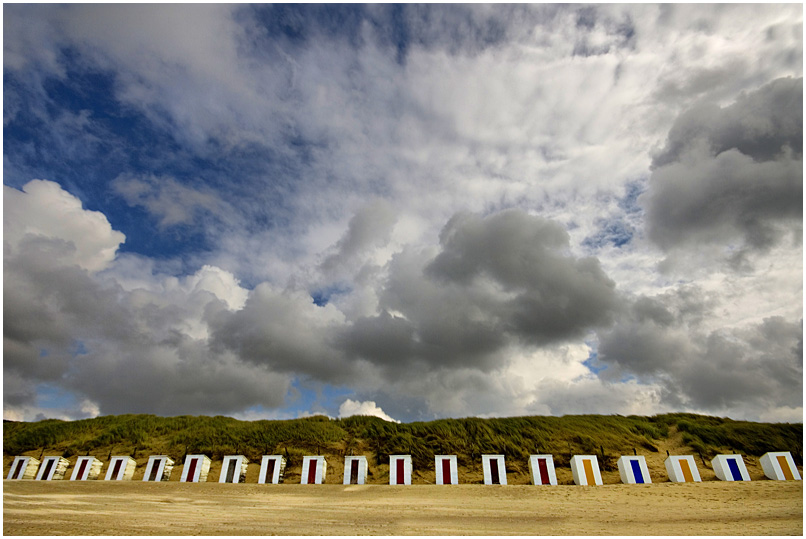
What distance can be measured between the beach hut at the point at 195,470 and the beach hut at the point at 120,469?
172 inches

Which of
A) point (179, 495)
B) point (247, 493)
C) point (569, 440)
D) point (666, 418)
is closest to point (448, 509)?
point (247, 493)

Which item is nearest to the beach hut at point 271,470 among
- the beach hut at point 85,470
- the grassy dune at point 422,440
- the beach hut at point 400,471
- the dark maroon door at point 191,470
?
the dark maroon door at point 191,470

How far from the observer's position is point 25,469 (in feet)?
108

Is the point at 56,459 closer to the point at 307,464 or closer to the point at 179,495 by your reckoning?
the point at 179,495

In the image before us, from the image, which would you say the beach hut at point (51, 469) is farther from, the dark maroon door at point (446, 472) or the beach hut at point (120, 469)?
the dark maroon door at point (446, 472)

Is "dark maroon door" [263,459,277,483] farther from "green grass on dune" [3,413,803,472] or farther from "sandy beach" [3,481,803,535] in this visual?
"green grass on dune" [3,413,803,472]

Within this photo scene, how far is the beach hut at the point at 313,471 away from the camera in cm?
3044

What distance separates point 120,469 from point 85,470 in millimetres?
2384

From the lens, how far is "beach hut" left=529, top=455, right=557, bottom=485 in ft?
91.5

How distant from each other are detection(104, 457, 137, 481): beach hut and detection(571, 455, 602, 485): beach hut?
97.1 ft

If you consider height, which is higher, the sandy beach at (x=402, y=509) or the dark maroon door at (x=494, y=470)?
the dark maroon door at (x=494, y=470)

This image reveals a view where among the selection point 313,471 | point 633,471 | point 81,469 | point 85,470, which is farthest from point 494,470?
point 81,469

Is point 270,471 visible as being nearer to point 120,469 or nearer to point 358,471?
point 358,471

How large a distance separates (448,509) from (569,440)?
23.8m
